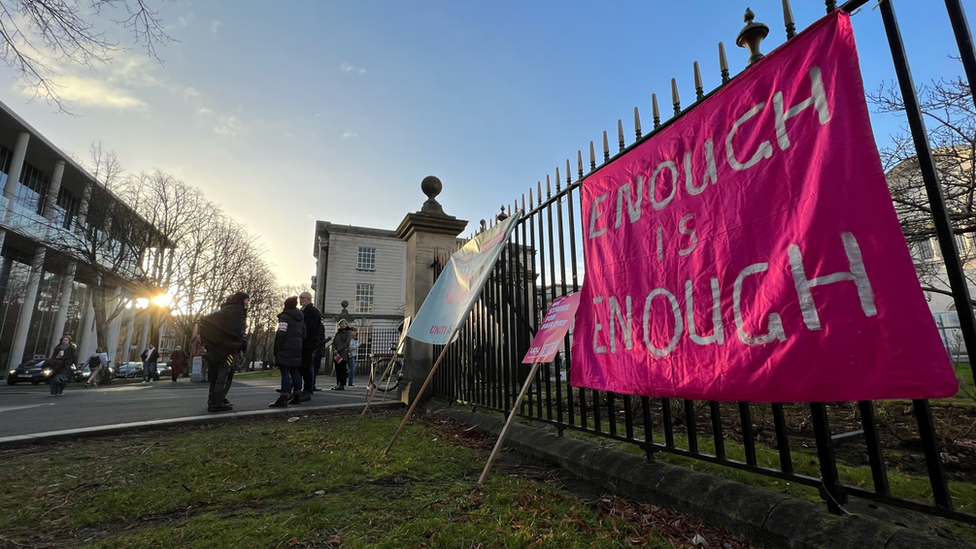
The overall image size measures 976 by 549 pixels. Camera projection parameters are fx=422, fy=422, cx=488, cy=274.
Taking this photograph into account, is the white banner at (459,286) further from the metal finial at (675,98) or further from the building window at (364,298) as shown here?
the building window at (364,298)

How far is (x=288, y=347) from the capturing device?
7434mm

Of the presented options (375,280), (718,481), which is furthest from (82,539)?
(375,280)

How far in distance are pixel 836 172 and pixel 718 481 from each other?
1647 mm

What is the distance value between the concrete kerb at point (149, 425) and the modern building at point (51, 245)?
65.6ft

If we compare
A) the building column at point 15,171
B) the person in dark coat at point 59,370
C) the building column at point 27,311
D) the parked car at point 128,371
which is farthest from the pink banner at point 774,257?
the parked car at point 128,371

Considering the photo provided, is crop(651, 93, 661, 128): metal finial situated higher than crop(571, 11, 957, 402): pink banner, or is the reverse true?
crop(651, 93, 661, 128): metal finial

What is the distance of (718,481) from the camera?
228cm

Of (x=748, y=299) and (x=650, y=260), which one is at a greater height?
(x=650, y=260)

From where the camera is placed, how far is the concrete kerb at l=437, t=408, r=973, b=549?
5.31ft

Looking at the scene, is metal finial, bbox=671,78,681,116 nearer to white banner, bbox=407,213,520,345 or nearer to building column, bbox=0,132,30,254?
white banner, bbox=407,213,520,345

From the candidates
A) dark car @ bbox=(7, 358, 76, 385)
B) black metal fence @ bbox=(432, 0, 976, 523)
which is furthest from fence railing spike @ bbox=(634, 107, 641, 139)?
dark car @ bbox=(7, 358, 76, 385)

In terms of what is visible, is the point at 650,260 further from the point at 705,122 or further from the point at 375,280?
the point at 375,280

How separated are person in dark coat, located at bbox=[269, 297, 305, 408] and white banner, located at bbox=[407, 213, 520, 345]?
3335 mm

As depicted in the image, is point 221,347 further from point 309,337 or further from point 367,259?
point 367,259
